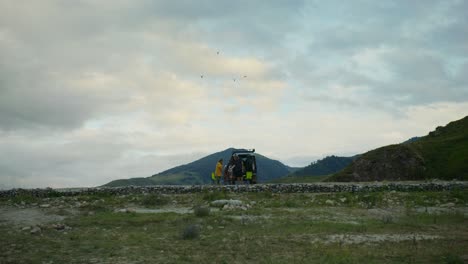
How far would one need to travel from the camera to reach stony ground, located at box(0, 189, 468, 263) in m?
13.1

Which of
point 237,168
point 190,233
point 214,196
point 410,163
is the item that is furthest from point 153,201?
point 410,163

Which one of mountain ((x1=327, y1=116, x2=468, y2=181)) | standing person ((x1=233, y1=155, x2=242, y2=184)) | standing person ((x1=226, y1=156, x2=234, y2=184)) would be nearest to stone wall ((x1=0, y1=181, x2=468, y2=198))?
standing person ((x1=233, y1=155, x2=242, y2=184))

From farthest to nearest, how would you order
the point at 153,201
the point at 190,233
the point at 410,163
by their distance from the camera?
the point at 410,163 < the point at 153,201 < the point at 190,233

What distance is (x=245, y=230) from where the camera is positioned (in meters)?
17.4

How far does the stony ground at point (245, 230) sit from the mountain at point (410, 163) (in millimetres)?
36911

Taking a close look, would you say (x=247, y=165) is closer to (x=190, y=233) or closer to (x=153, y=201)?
(x=153, y=201)

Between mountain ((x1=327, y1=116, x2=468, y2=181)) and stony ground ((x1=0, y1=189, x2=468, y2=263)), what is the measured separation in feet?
121

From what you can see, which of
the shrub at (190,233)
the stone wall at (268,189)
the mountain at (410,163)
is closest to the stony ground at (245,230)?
the shrub at (190,233)

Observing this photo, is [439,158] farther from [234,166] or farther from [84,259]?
[84,259]

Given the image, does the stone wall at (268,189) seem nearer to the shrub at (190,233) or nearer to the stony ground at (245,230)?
the stony ground at (245,230)

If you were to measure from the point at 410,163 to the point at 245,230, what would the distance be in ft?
176

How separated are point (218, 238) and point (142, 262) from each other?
12.7ft

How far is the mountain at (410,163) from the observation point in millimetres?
62375

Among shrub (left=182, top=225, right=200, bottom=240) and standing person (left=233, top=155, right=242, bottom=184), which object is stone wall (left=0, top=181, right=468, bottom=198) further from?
shrub (left=182, top=225, right=200, bottom=240)
